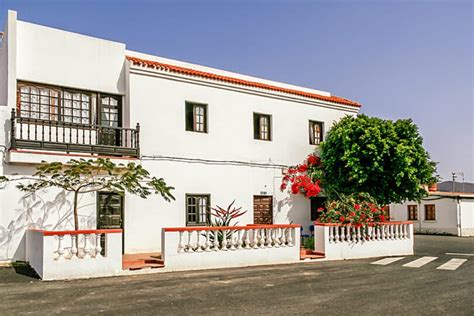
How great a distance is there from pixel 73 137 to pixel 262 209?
24.3ft

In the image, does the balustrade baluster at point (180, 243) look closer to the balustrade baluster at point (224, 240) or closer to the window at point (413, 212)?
the balustrade baluster at point (224, 240)

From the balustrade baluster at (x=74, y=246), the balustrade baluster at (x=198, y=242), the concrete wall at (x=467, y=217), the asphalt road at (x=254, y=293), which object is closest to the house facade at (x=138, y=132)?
the balustrade baluster at (x=74, y=246)

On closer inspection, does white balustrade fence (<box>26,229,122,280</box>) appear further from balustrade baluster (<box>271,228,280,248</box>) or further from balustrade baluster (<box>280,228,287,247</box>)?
balustrade baluster (<box>280,228,287,247</box>)

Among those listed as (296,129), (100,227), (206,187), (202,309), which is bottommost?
(202,309)

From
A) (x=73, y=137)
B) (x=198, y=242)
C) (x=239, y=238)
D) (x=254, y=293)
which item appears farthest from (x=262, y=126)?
(x=254, y=293)

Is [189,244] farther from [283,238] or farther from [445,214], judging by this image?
[445,214]

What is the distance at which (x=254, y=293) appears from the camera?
9.49 m

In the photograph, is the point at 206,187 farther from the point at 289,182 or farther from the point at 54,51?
the point at 54,51

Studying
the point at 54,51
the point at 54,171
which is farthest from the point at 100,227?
the point at 54,51

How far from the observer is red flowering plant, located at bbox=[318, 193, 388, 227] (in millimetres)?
16000

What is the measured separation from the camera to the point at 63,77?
14633 millimetres

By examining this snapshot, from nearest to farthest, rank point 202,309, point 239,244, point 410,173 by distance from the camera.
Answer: point 202,309 < point 239,244 < point 410,173

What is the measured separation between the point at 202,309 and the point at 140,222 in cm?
743

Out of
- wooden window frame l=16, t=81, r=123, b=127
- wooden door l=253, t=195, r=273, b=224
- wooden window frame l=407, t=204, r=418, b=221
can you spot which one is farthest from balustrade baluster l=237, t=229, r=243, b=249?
wooden window frame l=407, t=204, r=418, b=221
